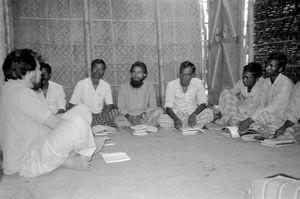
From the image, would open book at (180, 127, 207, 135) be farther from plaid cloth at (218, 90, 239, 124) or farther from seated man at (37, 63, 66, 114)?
seated man at (37, 63, 66, 114)

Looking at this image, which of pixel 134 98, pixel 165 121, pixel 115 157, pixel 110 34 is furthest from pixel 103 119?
pixel 110 34

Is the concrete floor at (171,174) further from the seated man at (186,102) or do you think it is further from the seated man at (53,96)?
the seated man at (53,96)

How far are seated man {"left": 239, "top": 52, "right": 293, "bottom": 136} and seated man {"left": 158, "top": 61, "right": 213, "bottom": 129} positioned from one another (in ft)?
3.01

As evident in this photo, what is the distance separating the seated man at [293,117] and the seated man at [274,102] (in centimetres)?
8

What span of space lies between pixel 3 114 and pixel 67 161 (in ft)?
2.57

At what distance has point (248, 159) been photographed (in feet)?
→ 11.4

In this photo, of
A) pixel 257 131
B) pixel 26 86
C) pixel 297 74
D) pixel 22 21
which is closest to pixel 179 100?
pixel 257 131

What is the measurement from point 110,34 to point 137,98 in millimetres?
2645

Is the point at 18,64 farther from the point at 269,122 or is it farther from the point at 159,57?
the point at 159,57

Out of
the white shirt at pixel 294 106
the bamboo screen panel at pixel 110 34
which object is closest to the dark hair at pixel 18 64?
→ the white shirt at pixel 294 106

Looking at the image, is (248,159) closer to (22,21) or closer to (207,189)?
(207,189)

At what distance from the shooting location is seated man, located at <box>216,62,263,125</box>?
538 centimetres

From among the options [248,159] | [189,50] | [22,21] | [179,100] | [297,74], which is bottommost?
[248,159]

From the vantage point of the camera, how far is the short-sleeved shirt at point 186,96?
5.60 m
